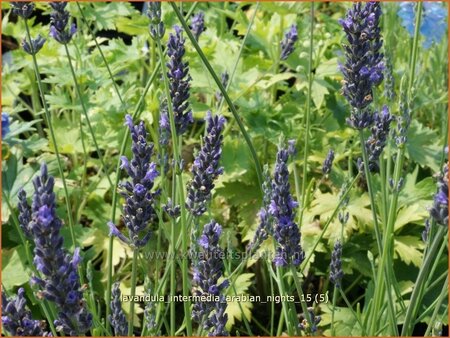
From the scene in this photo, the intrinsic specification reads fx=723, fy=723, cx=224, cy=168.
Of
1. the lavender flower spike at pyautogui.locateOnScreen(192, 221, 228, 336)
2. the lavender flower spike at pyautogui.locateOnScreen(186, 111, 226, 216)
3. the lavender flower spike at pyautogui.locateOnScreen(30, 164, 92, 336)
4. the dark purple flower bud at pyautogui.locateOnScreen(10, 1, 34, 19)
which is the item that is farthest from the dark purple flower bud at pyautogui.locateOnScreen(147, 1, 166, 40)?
the lavender flower spike at pyautogui.locateOnScreen(30, 164, 92, 336)

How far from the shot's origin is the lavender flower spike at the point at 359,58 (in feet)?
5.77

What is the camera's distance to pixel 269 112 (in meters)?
3.02

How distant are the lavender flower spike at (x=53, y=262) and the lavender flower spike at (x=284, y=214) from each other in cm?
51

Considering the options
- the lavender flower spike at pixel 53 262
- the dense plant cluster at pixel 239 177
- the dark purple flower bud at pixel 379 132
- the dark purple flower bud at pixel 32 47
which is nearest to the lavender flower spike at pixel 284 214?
the dense plant cluster at pixel 239 177

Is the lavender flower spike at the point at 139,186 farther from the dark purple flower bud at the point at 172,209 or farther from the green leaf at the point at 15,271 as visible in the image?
the green leaf at the point at 15,271

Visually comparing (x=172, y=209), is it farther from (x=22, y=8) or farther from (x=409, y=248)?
(x=409, y=248)

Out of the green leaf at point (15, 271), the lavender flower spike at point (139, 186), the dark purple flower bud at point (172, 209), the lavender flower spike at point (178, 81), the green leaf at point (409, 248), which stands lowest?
the green leaf at point (15, 271)

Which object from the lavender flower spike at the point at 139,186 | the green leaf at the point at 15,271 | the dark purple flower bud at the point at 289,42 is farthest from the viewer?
the dark purple flower bud at the point at 289,42

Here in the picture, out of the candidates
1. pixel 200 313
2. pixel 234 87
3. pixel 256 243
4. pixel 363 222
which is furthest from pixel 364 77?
pixel 234 87

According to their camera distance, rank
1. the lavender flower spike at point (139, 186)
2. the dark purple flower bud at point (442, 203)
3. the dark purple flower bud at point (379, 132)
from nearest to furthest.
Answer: the dark purple flower bud at point (442, 203) → the lavender flower spike at point (139, 186) → the dark purple flower bud at point (379, 132)

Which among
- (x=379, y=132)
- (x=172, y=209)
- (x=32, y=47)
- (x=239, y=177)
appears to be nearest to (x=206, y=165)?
(x=172, y=209)

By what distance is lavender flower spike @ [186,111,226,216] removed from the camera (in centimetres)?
171

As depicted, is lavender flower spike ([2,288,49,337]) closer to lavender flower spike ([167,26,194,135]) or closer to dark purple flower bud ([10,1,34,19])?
lavender flower spike ([167,26,194,135])

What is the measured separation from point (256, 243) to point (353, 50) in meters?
0.60
